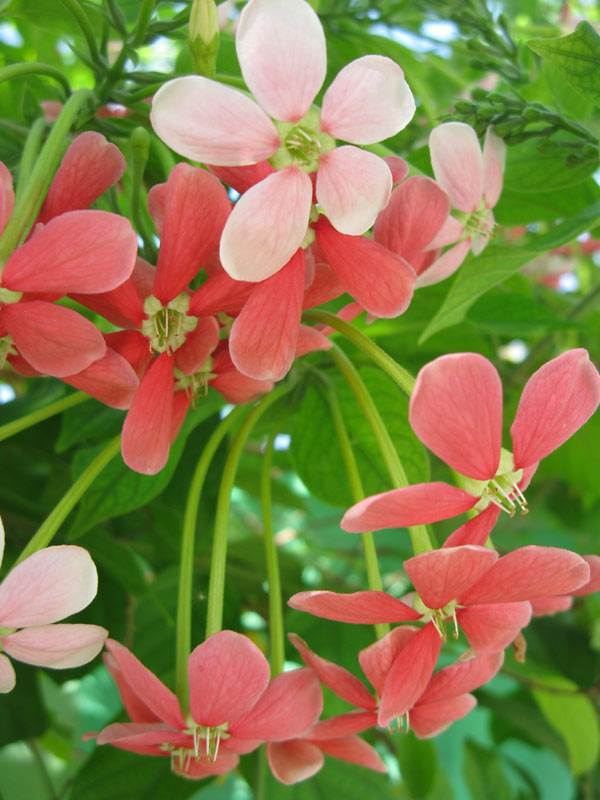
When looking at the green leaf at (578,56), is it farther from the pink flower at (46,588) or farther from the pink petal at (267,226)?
the pink flower at (46,588)

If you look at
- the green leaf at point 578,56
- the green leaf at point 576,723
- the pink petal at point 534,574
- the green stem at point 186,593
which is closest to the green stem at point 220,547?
the green stem at point 186,593

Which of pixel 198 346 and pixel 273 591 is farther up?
pixel 198 346

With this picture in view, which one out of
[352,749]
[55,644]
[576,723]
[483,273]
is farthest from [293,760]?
[576,723]

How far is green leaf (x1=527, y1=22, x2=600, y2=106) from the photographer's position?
0.38 metres

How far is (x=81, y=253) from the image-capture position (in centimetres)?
29

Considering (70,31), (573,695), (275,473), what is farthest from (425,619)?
(275,473)

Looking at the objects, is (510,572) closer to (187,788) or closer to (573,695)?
(187,788)

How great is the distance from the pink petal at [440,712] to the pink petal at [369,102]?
26cm

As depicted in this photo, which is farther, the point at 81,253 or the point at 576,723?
the point at 576,723

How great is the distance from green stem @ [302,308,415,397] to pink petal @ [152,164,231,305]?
80mm

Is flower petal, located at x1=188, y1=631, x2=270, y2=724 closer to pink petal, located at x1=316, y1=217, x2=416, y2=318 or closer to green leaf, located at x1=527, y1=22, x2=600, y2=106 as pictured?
pink petal, located at x1=316, y1=217, x2=416, y2=318

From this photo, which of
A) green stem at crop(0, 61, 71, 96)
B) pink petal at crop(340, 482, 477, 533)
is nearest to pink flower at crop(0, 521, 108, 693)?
Result: pink petal at crop(340, 482, 477, 533)

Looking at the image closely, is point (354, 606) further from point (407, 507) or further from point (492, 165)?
point (492, 165)

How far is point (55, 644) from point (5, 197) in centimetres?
17
